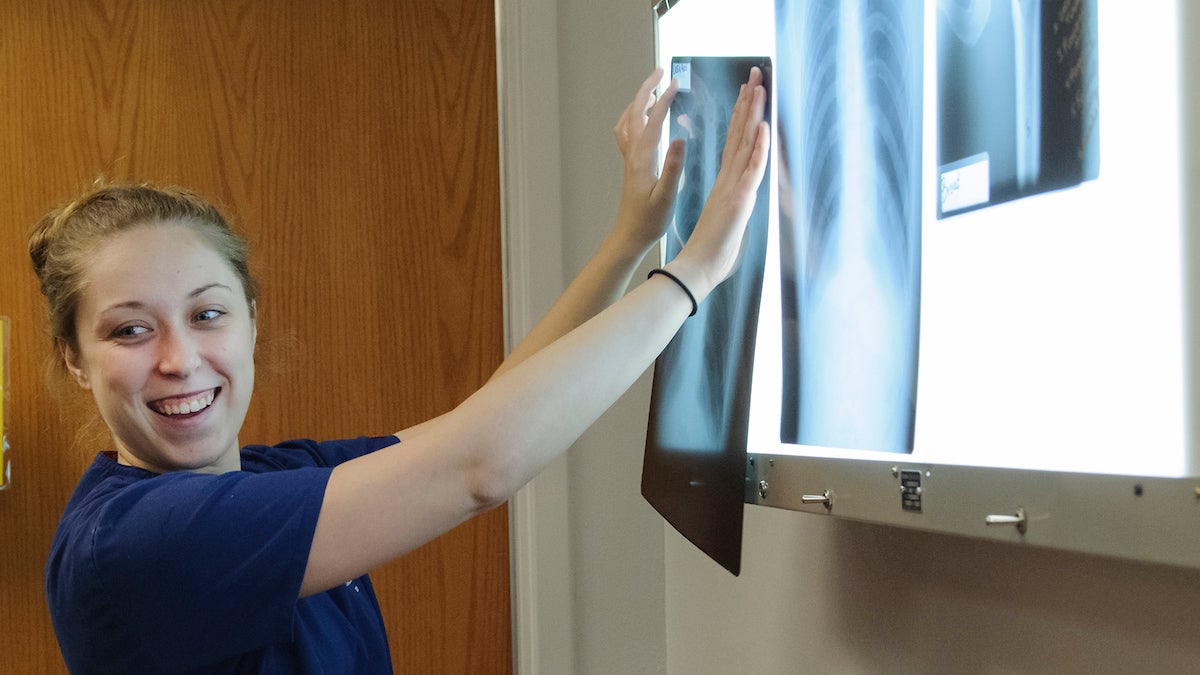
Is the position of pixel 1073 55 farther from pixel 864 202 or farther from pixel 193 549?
pixel 193 549

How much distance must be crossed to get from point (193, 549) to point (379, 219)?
135 cm

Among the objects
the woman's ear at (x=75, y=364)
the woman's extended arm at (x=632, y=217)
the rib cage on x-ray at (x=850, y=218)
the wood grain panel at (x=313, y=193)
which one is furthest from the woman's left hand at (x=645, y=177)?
the wood grain panel at (x=313, y=193)

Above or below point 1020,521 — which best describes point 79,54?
above

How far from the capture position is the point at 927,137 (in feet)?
2.61

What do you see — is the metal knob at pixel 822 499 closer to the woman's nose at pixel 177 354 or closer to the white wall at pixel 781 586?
the white wall at pixel 781 586

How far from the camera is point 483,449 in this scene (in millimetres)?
770

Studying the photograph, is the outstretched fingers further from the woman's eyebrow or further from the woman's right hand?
the woman's eyebrow

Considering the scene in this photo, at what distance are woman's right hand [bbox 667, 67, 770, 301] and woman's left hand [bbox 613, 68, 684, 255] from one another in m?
0.08

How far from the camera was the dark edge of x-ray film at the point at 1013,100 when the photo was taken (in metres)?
0.66

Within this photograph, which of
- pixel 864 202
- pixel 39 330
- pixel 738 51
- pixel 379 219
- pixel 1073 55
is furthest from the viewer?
pixel 379 219

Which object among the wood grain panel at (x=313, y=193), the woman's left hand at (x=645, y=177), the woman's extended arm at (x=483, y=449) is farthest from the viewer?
the wood grain panel at (x=313, y=193)

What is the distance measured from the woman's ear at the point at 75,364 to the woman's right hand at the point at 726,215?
0.56m

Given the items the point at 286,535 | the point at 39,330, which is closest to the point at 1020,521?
the point at 286,535

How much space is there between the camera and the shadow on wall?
0.75m
